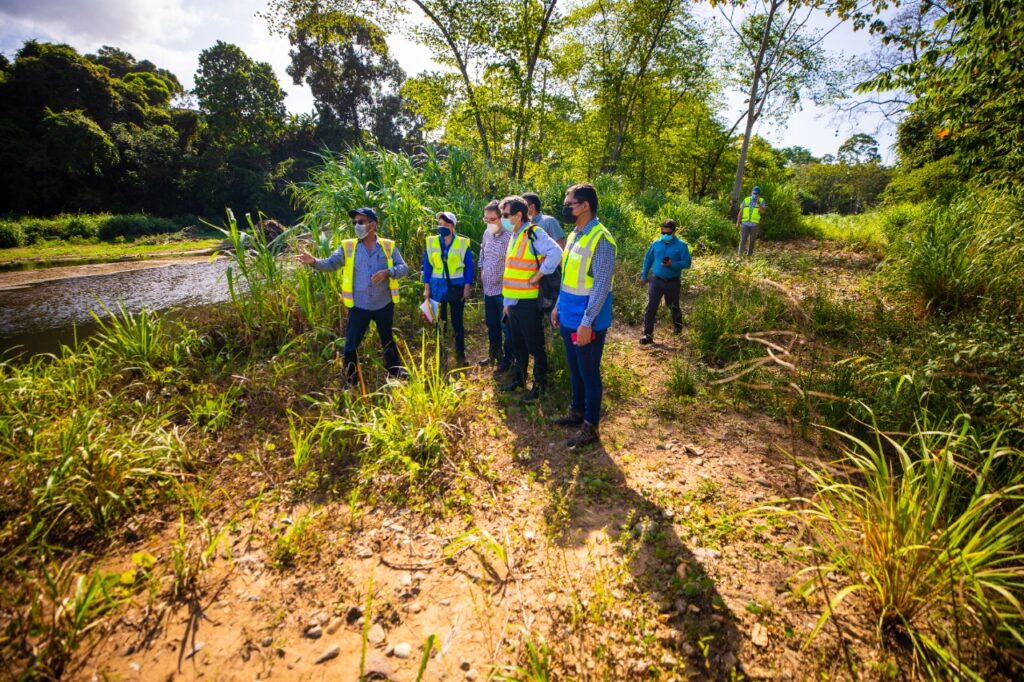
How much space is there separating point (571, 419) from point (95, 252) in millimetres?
25567

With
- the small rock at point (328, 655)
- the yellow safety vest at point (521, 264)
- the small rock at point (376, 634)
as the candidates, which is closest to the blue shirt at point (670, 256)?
the yellow safety vest at point (521, 264)

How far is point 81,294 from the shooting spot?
423 inches

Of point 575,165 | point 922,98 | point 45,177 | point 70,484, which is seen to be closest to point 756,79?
point 575,165

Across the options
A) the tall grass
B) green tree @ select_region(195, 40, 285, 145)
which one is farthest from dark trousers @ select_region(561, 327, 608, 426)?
green tree @ select_region(195, 40, 285, 145)

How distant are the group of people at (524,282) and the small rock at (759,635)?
1796 mm

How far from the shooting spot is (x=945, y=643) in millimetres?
1834

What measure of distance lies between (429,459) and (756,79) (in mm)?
16622

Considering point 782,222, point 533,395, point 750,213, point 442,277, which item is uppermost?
point 750,213

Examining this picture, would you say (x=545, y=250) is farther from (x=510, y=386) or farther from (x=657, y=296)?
(x=657, y=296)

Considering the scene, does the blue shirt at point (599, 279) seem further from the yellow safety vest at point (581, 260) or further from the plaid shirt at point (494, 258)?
the plaid shirt at point (494, 258)

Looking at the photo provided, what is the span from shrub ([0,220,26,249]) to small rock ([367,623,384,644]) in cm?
2820

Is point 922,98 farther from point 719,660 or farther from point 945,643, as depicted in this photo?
point 719,660

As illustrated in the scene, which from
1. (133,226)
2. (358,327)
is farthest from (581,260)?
(133,226)

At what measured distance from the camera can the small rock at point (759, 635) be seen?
6.38ft
